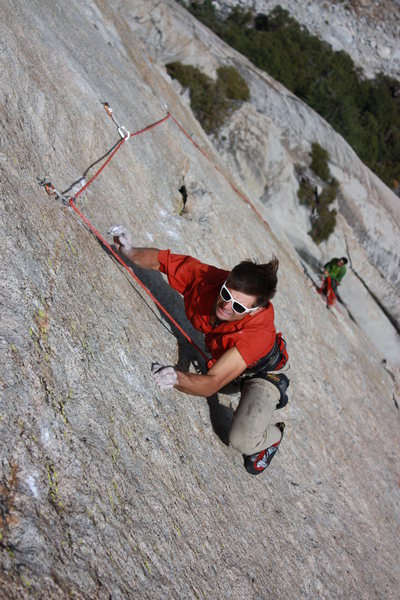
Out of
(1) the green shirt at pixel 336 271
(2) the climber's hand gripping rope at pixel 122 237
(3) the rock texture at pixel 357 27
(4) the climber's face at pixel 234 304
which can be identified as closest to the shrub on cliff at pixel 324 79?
(3) the rock texture at pixel 357 27

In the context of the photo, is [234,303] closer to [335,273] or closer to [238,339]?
[238,339]

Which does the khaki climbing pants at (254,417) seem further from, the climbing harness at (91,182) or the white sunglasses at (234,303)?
the white sunglasses at (234,303)

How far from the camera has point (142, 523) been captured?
11.8ft

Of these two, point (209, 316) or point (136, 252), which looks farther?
point (136, 252)

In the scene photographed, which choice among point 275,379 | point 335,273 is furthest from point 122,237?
point 335,273

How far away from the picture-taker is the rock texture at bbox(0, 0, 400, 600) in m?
3.18

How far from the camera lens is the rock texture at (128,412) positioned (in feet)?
10.4

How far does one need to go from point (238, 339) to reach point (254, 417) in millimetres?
1040

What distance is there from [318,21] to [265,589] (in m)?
58.9

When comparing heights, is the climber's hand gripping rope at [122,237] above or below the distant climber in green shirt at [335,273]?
above

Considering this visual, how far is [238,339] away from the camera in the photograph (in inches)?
185

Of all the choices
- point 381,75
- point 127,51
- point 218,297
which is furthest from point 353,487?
point 381,75

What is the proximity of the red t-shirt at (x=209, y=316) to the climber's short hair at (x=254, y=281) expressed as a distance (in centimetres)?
28

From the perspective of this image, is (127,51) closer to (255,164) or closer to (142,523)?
(255,164)
